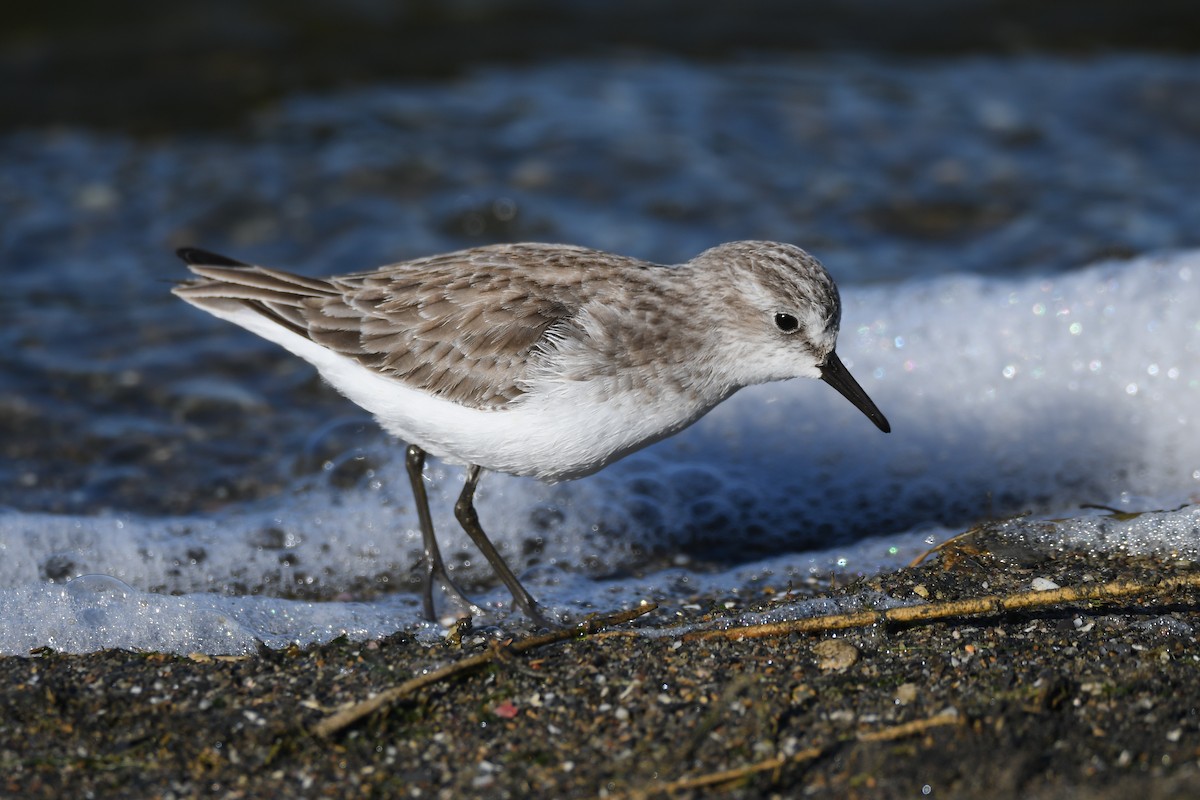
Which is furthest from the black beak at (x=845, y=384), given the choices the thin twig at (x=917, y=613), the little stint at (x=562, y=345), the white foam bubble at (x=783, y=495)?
the thin twig at (x=917, y=613)

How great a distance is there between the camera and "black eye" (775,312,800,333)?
5102 millimetres

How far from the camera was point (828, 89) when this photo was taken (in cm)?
Result: 1177

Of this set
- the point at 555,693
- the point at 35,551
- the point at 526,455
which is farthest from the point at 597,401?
the point at 35,551

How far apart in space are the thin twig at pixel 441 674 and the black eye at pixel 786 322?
130cm

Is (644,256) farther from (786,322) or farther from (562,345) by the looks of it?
(562,345)

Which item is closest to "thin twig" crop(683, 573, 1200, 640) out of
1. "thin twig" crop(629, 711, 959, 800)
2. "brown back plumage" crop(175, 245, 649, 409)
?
"thin twig" crop(629, 711, 959, 800)

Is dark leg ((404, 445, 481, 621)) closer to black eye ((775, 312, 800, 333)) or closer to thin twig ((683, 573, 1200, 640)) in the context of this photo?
thin twig ((683, 573, 1200, 640))

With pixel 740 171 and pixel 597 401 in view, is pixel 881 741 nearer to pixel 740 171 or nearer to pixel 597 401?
pixel 597 401

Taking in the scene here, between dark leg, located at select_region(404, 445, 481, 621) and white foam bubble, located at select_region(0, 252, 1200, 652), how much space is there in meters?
0.21

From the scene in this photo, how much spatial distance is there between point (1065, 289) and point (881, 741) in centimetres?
484

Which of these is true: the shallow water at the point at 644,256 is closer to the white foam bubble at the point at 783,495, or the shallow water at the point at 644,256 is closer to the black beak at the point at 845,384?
the white foam bubble at the point at 783,495

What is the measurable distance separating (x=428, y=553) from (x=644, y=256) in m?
4.10

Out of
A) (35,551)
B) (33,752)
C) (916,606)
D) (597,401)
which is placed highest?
(597,401)

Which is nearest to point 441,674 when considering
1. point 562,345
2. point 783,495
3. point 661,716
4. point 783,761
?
point 661,716
